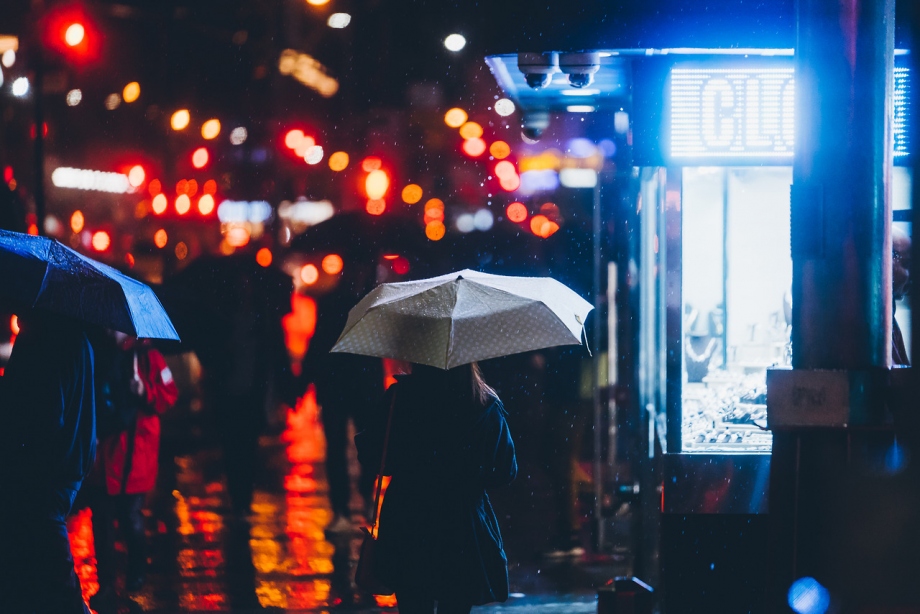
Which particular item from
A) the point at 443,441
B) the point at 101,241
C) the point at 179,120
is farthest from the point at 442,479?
the point at 101,241

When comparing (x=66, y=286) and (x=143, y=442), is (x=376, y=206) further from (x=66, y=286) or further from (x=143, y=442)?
(x=66, y=286)

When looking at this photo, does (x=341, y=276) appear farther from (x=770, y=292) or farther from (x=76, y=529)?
(x=770, y=292)

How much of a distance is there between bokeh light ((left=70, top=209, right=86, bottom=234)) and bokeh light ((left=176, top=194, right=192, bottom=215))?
1126 millimetres

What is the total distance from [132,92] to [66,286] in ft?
18.7

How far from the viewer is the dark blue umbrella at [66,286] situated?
4133mm

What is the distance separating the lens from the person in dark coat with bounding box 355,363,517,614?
391 centimetres

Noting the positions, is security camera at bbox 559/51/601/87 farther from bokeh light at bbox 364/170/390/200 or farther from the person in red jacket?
bokeh light at bbox 364/170/390/200

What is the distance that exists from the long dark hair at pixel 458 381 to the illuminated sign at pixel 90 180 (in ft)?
22.2

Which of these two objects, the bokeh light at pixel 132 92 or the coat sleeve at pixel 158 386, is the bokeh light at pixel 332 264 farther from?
the coat sleeve at pixel 158 386

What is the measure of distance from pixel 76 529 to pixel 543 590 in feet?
14.3

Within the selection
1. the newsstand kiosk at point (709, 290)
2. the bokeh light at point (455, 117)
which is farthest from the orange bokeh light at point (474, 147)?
the newsstand kiosk at point (709, 290)

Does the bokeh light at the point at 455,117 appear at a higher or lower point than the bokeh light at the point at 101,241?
higher

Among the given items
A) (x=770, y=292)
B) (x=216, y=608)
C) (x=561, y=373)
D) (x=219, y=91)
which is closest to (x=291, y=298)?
(x=219, y=91)

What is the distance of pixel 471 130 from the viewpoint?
29.9ft
